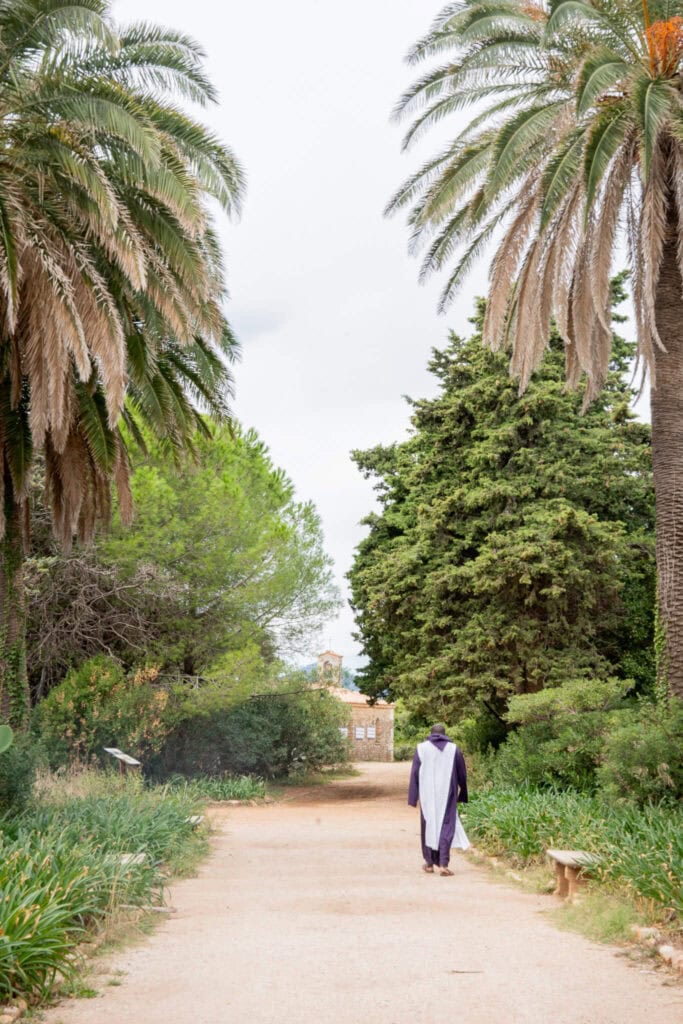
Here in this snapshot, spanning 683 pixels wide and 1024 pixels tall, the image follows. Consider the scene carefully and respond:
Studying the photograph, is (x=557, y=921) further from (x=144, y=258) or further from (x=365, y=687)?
(x=365, y=687)

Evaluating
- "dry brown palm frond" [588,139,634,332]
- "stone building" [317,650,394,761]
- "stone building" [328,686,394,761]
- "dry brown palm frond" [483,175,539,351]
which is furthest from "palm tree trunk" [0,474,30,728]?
"stone building" [328,686,394,761]

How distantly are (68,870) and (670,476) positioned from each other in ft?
30.3

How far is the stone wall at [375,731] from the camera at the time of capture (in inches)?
2072

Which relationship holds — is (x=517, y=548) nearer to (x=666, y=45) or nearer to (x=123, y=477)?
(x=123, y=477)

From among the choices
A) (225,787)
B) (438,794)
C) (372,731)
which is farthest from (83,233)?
(372,731)

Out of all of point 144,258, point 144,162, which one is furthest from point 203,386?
point 144,162

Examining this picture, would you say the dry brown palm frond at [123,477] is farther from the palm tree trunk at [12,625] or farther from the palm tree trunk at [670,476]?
the palm tree trunk at [670,476]

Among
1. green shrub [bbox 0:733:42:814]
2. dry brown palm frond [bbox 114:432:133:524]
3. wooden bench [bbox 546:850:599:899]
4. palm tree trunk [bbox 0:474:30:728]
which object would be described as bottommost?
wooden bench [bbox 546:850:599:899]

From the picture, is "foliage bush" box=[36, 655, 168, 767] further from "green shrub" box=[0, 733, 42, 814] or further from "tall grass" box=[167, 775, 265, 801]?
"green shrub" box=[0, 733, 42, 814]

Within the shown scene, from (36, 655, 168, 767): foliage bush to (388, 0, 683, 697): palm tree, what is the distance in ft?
37.9

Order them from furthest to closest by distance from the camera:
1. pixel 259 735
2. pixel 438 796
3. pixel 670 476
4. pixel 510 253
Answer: pixel 259 735 < pixel 510 253 < pixel 670 476 < pixel 438 796

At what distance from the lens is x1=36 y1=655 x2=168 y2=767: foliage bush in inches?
801

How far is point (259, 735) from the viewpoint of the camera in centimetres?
2780

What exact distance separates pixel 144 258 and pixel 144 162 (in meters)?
1.18
